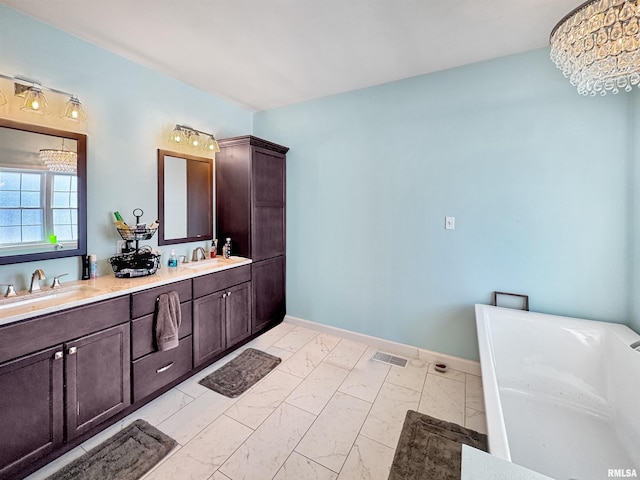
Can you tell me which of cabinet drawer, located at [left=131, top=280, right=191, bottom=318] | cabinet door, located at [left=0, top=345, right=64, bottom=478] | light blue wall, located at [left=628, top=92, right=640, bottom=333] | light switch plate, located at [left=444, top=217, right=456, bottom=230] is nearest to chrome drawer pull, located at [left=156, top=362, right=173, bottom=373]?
cabinet drawer, located at [left=131, top=280, right=191, bottom=318]

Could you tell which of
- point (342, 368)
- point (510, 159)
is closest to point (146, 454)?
point (342, 368)

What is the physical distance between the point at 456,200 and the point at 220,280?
7.34 ft

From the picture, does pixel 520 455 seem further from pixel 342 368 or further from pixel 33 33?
pixel 33 33

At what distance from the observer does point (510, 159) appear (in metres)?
2.22

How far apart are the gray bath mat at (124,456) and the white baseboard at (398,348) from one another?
1778 mm

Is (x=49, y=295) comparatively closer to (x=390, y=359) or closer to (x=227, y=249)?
(x=227, y=249)

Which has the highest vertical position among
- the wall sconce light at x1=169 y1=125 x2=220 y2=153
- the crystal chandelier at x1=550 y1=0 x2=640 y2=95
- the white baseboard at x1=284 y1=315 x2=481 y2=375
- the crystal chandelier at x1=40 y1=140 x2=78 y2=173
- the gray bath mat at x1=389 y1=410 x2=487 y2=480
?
the wall sconce light at x1=169 y1=125 x2=220 y2=153

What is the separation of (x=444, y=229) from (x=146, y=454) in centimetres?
266

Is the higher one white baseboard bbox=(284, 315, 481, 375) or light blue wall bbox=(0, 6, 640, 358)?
light blue wall bbox=(0, 6, 640, 358)

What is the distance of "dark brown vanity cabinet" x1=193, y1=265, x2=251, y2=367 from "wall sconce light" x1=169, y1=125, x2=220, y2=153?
1.32 metres

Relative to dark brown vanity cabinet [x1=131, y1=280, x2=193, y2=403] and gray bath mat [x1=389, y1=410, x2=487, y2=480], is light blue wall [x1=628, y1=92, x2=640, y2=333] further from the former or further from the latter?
dark brown vanity cabinet [x1=131, y1=280, x2=193, y2=403]

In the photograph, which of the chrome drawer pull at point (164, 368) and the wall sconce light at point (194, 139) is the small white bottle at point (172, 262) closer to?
the chrome drawer pull at point (164, 368)

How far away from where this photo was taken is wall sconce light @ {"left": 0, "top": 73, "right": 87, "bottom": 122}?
1.73m

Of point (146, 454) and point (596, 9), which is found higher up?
point (596, 9)
